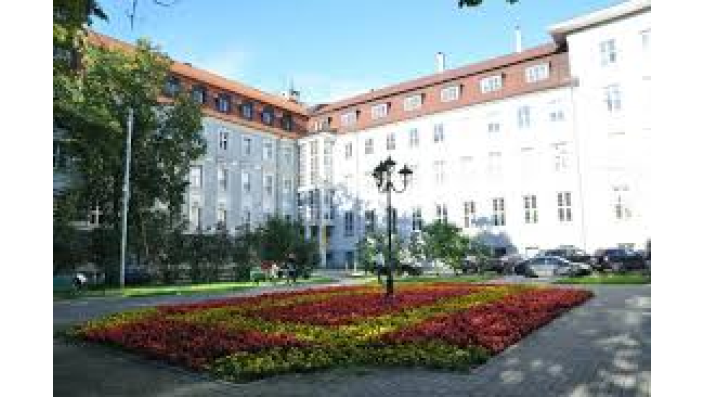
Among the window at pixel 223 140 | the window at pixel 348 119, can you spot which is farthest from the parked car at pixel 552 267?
the window at pixel 223 140

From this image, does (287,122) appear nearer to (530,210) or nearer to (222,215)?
(222,215)

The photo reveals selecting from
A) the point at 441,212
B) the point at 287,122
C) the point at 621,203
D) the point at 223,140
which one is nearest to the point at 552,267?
the point at 621,203

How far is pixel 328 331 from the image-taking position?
10766 millimetres

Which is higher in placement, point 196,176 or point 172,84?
point 172,84

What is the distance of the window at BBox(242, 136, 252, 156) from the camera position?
50375 millimetres

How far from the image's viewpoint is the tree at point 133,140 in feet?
107

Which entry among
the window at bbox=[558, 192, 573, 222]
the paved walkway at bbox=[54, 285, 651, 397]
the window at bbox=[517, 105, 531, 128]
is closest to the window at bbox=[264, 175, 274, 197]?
the window at bbox=[517, 105, 531, 128]

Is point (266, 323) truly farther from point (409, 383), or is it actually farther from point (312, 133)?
point (312, 133)

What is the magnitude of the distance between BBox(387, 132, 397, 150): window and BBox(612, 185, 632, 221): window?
1914 centimetres

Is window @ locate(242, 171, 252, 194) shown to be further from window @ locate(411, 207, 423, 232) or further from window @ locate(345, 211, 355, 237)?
window @ locate(411, 207, 423, 232)

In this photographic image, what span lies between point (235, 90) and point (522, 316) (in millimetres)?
42705

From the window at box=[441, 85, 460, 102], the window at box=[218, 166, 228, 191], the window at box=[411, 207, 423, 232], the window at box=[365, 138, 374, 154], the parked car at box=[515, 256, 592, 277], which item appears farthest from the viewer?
the window at box=[365, 138, 374, 154]

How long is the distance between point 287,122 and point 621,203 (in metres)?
31.2

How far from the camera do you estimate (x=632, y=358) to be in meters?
8.16
